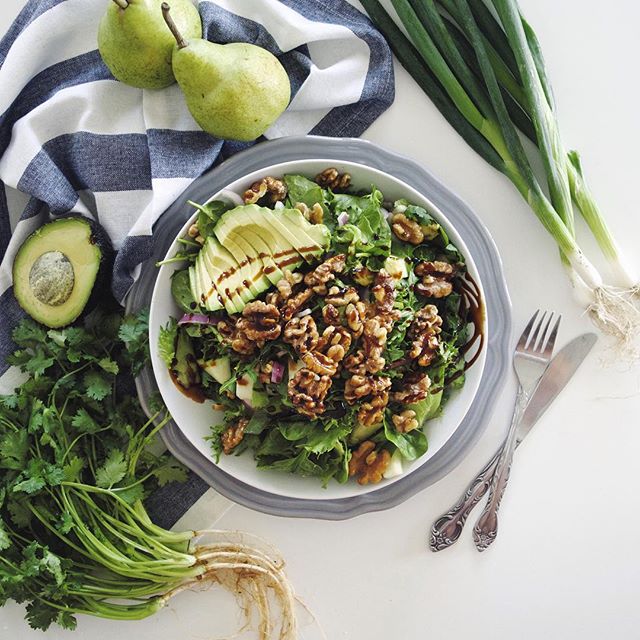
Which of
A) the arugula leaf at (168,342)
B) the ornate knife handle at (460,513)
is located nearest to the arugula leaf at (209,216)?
the arugula leaf at (168,342)

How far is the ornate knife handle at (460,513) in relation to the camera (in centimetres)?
194

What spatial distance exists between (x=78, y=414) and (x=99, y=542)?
0.31 m

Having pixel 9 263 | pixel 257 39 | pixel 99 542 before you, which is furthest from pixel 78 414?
pixel 257 39

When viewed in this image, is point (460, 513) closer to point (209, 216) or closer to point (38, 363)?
point (209, 216)

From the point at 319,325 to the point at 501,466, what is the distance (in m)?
0.65

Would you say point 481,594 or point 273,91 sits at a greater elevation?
point 273,91

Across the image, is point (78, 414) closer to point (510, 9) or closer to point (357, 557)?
point (357, 557)

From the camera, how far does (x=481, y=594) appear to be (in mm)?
1998

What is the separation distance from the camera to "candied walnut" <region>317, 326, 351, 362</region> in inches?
64.0

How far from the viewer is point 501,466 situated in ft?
6.31

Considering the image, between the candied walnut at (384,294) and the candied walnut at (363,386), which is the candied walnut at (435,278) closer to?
the candied walnut at (384,294)

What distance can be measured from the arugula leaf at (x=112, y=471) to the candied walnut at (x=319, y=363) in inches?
Answer: 21.9

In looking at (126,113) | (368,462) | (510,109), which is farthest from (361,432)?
(126,113)

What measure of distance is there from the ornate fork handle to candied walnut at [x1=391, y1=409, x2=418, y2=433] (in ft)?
1.10
